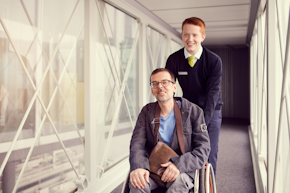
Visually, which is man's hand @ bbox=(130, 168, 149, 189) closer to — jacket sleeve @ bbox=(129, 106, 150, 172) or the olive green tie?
jacket sleeve @ bbox=(129, 106, 150, 172)

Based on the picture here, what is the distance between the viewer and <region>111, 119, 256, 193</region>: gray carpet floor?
266cm

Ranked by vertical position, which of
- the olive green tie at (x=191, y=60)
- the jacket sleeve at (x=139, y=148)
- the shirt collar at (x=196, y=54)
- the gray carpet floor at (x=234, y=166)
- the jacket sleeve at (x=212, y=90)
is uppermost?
the shirt collar at (x=196, y=54)

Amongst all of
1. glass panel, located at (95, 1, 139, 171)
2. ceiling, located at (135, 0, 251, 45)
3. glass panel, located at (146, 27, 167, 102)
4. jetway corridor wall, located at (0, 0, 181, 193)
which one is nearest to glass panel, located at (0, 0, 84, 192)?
jetway corridor wall, located at (0, 0, 181, 193)

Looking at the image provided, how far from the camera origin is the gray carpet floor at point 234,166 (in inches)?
105

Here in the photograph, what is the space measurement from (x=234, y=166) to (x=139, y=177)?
249 centimetres

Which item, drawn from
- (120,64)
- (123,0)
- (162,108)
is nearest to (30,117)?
(162,108)

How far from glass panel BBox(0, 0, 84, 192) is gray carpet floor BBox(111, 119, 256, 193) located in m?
0.95

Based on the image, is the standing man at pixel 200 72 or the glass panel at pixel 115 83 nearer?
the standing man at pixel 200 72

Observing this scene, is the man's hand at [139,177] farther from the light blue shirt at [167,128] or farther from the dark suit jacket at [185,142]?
the light blue shirt at [167,128]

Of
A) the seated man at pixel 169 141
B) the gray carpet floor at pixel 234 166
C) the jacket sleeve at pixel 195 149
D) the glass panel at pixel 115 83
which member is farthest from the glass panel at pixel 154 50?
the jacket sleeve at pixel 195 149

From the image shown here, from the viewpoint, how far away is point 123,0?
293cm

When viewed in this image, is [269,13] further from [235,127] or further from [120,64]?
[235,127]

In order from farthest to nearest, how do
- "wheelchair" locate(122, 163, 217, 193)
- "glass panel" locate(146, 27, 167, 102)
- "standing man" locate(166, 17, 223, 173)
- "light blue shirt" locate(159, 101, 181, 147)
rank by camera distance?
"glass panel" locate(146, 27, 167, 102), "standing man" locate(166, 17, 223, 173), "light blue shirt" locate(159, 101, 181, 147), "wheelchair" locate(122, 163, 217, 193)

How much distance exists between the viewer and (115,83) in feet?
9.58
